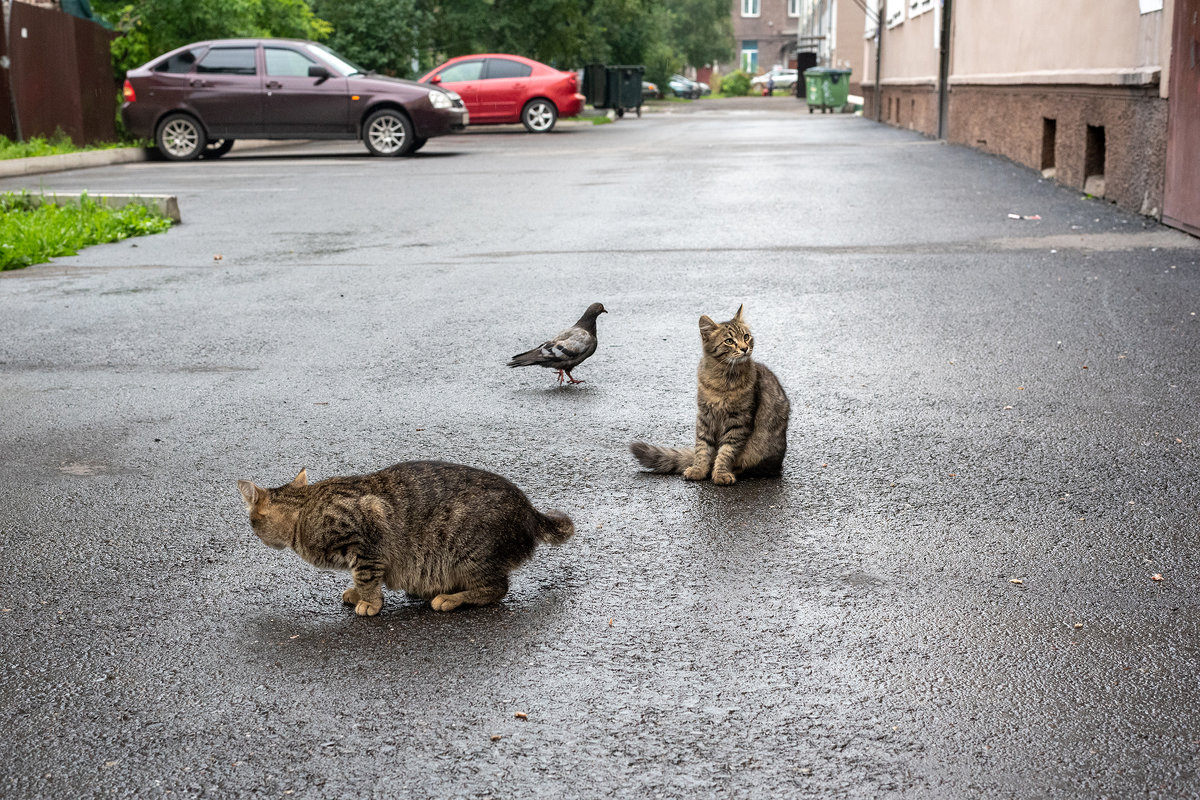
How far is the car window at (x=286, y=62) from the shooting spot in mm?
23266

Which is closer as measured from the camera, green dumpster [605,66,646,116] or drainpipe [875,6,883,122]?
drainpipe [875,6,883,122]

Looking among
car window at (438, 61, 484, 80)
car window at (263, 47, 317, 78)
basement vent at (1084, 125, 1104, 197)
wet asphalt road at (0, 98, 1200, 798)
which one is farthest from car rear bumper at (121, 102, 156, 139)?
basement vent at (1084, 125, 1104, 197)

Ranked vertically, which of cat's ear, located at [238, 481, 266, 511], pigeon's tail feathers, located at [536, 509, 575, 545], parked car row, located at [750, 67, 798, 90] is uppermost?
parked car row, located at [750, 67, 798, 90]

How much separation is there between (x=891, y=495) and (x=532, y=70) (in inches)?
1166

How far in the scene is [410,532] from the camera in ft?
12.3

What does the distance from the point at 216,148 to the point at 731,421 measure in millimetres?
21889

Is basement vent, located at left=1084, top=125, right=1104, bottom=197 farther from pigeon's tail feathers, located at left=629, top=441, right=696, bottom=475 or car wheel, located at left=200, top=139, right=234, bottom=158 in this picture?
car wheel, located at left=200, top=139, right=234, bottom=158

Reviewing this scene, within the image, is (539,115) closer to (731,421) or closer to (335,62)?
(335,62)

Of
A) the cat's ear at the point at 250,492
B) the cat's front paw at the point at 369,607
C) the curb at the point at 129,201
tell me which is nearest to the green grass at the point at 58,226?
the curb at the point at 129,201

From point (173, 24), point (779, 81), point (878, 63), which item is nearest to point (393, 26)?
point (173, 24)

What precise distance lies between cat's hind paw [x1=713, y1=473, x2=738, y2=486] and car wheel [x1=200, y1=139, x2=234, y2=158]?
68.6 ft

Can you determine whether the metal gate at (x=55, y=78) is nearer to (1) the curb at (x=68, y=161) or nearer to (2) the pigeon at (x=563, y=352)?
(1) the curb at (x=68, y=161)

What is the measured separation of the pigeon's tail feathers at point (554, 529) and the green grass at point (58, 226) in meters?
8.34

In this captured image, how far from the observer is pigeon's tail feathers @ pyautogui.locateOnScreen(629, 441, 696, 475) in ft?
16.7
